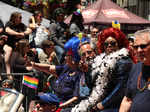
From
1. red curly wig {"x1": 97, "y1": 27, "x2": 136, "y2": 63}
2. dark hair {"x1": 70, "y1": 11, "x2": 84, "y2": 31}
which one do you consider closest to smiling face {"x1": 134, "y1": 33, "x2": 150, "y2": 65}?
red curly wig {"x1": 97, "y1": 27, "x2": 136, "y2": 63}

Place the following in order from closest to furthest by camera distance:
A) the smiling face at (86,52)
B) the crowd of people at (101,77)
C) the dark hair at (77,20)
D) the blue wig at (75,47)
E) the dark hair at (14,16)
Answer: the crowd of people at (101,77)
the smiling face at (86,52)
the blue wig at (75,47)
the dark hair at (14,16)
the dark hair at (77,20)

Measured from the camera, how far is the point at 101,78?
4.07 metres

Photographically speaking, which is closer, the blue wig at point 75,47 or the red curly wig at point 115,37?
the red curly wig at point 115,37

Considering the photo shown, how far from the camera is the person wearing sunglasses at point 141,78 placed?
340 cm

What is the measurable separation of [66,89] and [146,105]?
142 centimetres

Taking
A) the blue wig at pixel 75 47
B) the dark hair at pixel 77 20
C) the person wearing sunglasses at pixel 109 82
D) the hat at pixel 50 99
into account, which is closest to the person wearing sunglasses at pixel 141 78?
the person wearing sunglasses at pixel 109 82

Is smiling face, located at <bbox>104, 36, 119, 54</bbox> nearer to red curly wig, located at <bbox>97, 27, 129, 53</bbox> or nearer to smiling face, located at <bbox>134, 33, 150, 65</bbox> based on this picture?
red curly wig, located at <bbox>97, 27, 129, 53</bbox>

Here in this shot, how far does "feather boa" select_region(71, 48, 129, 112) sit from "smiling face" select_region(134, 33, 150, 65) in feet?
1.82

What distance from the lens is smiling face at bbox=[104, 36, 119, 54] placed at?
4.33 m

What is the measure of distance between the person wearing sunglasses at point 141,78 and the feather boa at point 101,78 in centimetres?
41

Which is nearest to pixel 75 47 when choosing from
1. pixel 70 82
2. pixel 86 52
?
pixel 86 52

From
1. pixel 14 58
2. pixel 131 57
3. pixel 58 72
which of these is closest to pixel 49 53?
pixel 14 58

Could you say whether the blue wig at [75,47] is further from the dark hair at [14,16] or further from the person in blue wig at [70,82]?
the dark hair at [14,16]

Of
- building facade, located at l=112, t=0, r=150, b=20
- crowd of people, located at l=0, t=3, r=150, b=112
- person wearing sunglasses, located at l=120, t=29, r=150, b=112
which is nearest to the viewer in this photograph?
person wearing sunglasses, located at l=120, t=29, r=150, b=112
